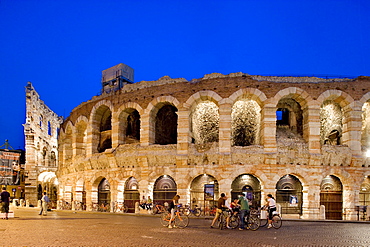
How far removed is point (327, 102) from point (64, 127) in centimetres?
2148

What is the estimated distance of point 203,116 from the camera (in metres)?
24.4

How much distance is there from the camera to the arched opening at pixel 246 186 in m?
21.9

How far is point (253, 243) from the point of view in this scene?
9719 millimetres

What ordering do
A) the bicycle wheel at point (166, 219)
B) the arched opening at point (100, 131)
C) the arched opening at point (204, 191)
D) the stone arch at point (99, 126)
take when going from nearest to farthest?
the bicycle wheel at point (166, 219), the arched opening at point (204, 191), the stone arch at point (99, 126), the arched opening at point (100, 131)

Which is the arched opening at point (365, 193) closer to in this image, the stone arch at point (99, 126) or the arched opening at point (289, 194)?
the arched opening at point (289, 194)

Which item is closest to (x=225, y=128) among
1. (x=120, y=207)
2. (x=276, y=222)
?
(x=276, y=222)

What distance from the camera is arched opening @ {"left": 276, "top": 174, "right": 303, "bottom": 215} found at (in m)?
21.3

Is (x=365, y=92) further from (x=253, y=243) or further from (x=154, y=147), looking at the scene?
(x=253, y=243)

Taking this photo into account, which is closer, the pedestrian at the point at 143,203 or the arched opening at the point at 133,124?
the pedestrian at the point at 143,203

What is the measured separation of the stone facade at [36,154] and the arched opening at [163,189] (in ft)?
64.3

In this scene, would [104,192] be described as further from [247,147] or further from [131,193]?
[247,147]

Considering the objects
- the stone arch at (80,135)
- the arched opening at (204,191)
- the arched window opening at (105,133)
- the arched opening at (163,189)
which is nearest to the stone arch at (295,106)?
the arched opening at (204,191)

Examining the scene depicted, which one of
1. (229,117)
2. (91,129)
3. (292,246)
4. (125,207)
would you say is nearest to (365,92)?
(229,117)

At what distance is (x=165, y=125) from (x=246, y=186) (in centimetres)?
780
